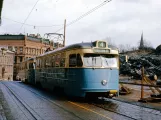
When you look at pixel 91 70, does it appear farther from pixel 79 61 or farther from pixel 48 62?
pixel 48 62

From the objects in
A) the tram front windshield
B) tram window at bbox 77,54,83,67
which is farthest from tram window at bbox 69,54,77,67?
the tram front windshield

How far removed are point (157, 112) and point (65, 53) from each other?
23.2ft

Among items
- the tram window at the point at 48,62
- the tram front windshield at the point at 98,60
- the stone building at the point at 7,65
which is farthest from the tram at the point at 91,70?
the stone building at the point at 7,65

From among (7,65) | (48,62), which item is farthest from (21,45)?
(48,62)

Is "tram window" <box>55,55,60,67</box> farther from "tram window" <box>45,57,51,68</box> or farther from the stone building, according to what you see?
the stone building

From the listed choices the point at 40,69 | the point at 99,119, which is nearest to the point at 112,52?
the point at 99,119

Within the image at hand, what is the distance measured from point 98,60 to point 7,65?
8948 centimetres

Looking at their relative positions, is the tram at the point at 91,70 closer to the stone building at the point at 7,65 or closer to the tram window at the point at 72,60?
the tram window at the point at 72,60

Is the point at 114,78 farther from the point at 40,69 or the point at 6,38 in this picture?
the point at 6,38

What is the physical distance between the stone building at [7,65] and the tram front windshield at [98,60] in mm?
85467

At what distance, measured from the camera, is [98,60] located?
17.8 metres

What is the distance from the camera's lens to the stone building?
333 ft

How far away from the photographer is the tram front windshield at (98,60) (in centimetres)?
1758

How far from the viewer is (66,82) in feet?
62.2
